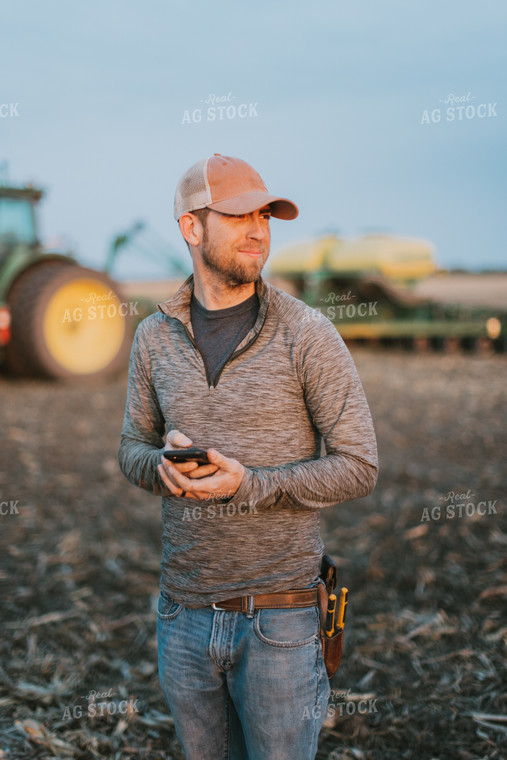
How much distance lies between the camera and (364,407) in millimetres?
1800

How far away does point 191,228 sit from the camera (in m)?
1.88

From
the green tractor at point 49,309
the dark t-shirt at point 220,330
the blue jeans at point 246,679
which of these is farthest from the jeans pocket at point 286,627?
the green tractor at point 49,309

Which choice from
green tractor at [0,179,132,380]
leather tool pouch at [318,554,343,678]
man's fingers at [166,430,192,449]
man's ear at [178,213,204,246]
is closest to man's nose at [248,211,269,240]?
man's ear at [178,213,204,246]

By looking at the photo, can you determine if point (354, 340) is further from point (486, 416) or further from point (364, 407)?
point (364, 407)

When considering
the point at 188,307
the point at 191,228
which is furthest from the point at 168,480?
the point at 191,228

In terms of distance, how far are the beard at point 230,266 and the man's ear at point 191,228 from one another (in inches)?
1.2

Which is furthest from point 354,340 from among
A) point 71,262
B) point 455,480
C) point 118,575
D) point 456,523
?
point 118,575

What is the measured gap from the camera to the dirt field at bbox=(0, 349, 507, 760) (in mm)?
2809

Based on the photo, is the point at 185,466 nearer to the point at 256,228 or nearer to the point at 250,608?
the point at 250,608

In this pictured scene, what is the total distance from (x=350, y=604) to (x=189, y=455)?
101 inches

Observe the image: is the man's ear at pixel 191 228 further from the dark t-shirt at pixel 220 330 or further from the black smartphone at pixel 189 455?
the black smartphone at pixel 189 455

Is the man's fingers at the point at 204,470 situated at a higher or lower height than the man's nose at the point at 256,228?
lower

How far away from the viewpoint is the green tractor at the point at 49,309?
9.25 m

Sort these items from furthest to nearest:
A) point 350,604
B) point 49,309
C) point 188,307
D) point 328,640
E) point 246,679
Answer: point 49,309 < point 350,604 < point 188,307 < point 328,640 < point 246,679
